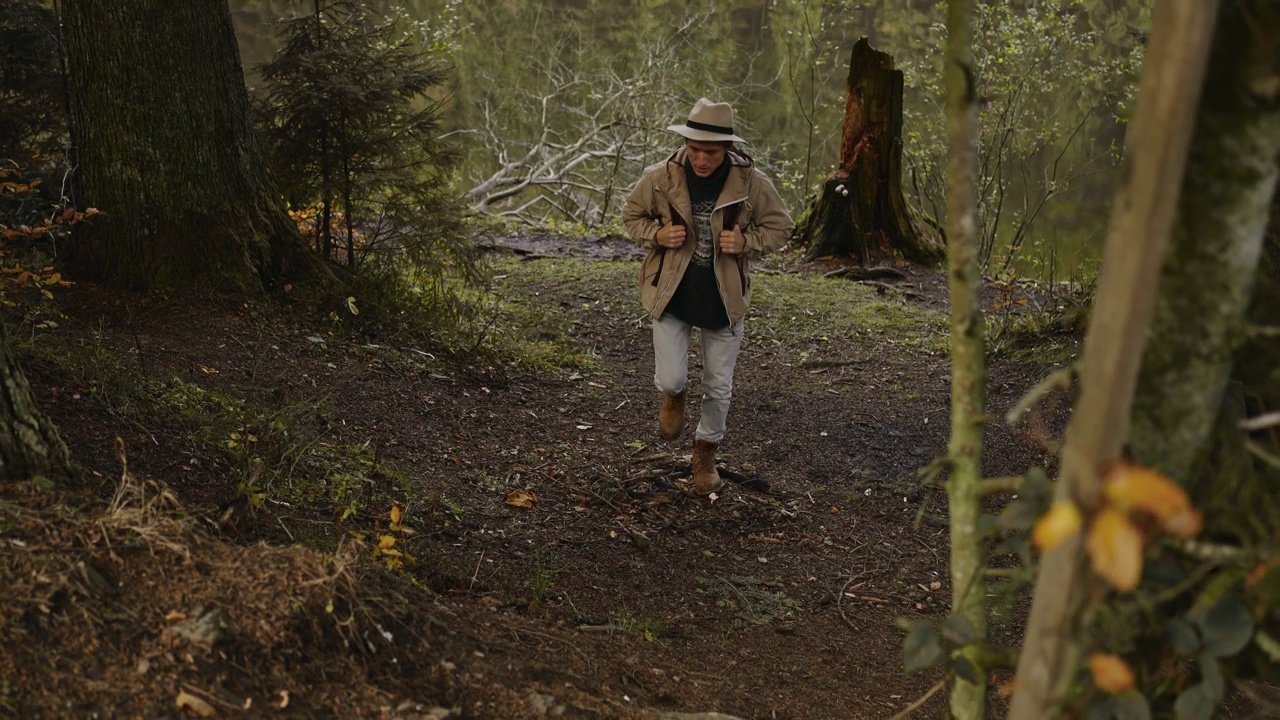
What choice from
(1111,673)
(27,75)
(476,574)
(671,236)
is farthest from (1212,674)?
(27,75)

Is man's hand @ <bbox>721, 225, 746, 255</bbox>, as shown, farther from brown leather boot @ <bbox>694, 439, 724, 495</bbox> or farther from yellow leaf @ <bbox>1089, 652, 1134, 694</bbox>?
yellow leaf @ <bbox>1089, 652, 1134, 694</bbox>

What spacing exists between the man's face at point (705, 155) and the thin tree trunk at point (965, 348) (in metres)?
2.87

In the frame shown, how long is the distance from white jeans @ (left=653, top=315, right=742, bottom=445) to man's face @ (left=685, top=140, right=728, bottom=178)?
789mm

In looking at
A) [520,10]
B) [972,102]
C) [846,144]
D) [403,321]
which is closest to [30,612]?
[972,102]

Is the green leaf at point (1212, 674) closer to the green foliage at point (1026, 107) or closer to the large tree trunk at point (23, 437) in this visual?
the large tree trunk at point (23, 437)

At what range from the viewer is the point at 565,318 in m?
9.20

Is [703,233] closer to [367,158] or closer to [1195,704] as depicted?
[367,158]

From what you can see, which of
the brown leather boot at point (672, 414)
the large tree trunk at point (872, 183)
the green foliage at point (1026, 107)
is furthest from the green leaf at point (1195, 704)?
the large tree trunk at point (872, 183)

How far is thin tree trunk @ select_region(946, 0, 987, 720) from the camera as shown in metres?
2.10

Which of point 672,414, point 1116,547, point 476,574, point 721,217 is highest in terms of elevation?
point 721,217

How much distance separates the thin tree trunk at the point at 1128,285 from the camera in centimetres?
161

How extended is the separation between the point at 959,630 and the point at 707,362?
331cm

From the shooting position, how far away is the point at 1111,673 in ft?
5.92

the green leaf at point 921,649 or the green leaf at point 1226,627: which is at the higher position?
the green leaf at point 1226,627
